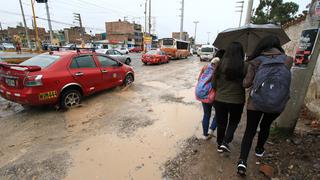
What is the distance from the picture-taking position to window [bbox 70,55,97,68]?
4877 millimetres

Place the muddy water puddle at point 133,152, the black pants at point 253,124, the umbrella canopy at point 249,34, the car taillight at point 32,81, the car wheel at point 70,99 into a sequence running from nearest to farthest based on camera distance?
the black pants at point 253,124, the muddy water puddle at point 133,152, the umbrella canopy at point 249,34, the car taillight at point 32,81, the car wheel at point 70,99

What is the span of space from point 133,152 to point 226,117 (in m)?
1.61

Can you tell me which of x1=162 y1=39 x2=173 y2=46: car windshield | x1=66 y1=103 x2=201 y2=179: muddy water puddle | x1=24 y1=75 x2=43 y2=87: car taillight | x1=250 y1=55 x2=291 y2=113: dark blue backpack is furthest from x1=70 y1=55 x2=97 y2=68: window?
x1=162 y1=39 x2=173 y2=46: car windshield

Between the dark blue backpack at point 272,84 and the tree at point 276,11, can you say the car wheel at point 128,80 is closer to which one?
the dark blue backpack at point 272,84

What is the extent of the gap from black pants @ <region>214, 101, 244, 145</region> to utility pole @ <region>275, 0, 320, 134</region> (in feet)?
3.42

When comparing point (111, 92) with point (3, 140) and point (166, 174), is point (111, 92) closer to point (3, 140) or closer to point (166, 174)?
point (3, 140)

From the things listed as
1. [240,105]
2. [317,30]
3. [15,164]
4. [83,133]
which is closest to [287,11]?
[317,30]

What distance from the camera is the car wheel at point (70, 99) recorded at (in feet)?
15.1

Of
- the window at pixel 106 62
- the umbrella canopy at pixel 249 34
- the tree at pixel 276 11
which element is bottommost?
the window at pixel 106 62

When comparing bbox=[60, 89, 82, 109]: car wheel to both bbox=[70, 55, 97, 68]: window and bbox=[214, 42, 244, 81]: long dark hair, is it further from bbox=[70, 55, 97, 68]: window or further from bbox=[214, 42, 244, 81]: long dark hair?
bbox=[214, 42, 244, 81]: long dark hair

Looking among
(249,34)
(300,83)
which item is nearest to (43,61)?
(249,34)

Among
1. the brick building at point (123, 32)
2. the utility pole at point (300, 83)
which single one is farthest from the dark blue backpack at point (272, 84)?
the brick building at point (123, 32)

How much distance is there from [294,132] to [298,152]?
624mm

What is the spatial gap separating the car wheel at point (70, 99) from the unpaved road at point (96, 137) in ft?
0.64
